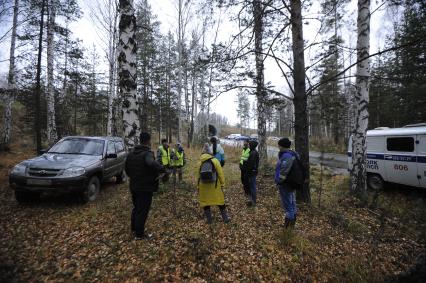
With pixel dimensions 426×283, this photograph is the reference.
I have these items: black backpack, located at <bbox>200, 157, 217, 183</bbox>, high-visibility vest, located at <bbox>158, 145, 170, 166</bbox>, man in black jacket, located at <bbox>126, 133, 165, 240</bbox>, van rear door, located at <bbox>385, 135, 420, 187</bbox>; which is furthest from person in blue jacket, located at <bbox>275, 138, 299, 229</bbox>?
van rear door, located at <bbox>385, 135, 420, 187</bbox>

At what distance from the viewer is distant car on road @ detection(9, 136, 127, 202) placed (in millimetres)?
5348

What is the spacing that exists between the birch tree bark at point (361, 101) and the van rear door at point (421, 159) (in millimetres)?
2060

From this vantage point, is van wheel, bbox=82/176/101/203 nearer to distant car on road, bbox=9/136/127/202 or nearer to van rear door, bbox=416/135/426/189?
distant car on road, bbox=9/136/127/202

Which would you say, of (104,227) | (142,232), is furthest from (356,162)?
(104,227)

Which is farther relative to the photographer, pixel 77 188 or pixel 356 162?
pixel 356 162

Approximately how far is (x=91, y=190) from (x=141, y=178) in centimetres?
318

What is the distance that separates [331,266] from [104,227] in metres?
4.59

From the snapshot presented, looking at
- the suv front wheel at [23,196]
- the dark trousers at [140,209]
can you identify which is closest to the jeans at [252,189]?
the dark trousers at [140,209]

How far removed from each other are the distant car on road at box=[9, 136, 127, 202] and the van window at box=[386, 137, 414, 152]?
10.2 meters

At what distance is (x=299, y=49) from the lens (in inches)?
235

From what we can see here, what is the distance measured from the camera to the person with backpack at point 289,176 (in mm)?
4459

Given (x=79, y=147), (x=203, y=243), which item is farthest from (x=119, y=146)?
(x=203, y=243)

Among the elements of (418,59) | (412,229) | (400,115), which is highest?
(418,59)

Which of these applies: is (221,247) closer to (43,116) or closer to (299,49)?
(299,49)
